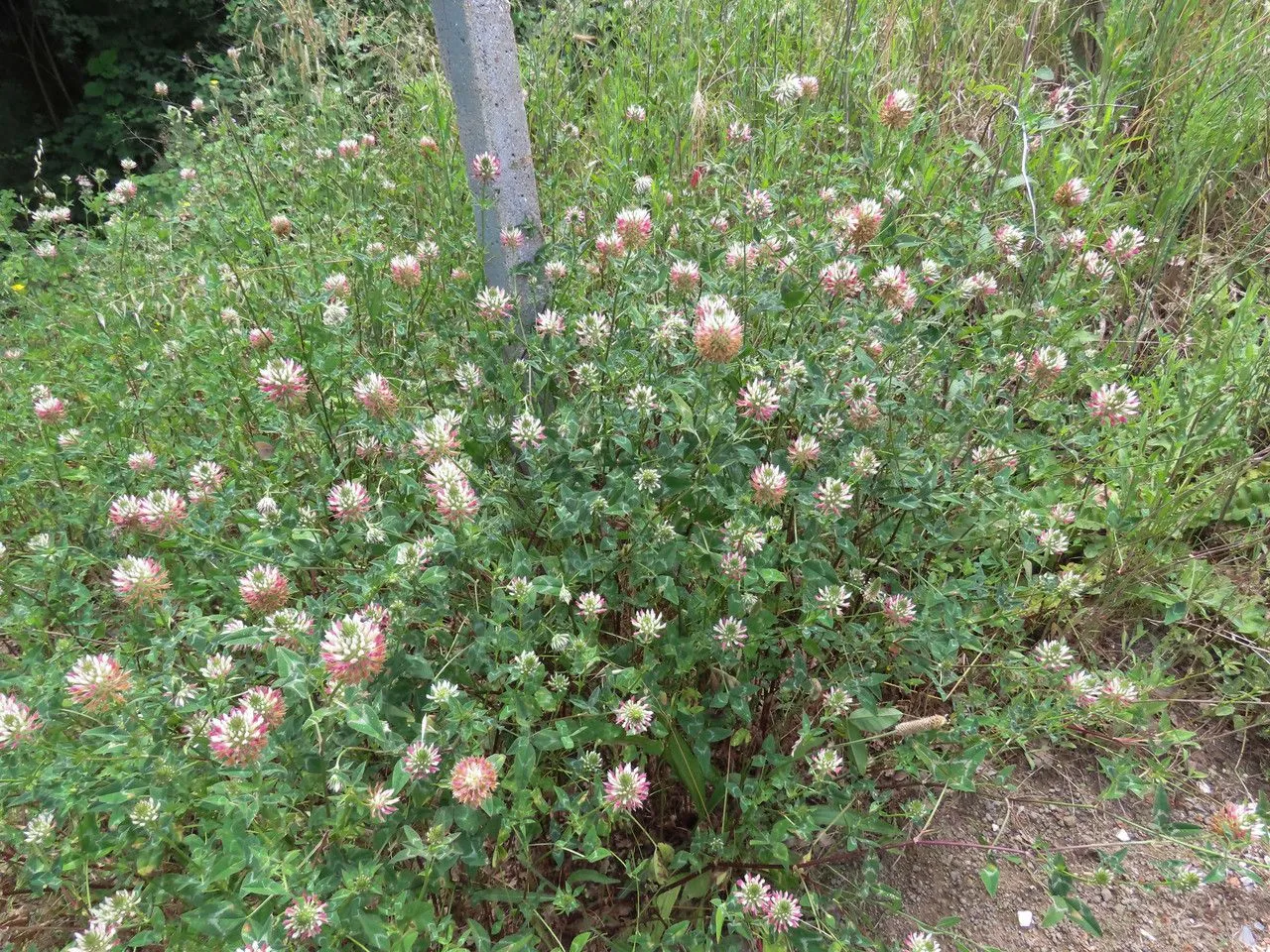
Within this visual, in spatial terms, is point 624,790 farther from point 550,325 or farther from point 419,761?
point 550,325

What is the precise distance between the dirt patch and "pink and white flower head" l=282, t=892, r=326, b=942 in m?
1.23

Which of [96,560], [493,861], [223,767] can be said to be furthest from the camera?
[96,560]

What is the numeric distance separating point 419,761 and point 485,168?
1527 millimetres

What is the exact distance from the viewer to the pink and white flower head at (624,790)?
1.45 m

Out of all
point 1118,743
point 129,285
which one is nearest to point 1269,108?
point 1118,743

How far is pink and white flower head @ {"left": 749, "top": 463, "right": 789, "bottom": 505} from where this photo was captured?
5.21 feet

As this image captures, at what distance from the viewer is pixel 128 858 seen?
1.66 m

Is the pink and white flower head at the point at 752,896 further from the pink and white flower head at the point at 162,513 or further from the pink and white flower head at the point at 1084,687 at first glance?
the pink and white flower head at the point at 162,513

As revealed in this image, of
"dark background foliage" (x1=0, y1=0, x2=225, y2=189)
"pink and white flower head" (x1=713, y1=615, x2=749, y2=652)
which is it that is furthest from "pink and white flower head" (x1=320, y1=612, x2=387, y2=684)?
"dark background foliage" (x1=0, y1=0, x2=225, y2=189)

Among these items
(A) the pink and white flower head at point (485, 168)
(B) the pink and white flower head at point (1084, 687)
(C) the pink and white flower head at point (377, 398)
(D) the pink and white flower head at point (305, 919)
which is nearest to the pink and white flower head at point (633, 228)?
(A) the pink and white flower head at point (485, 168)

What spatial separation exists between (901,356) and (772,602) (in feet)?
2.41

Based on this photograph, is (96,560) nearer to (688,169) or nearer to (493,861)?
(493,861)

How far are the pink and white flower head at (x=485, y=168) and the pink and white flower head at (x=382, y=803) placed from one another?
61.4 inches

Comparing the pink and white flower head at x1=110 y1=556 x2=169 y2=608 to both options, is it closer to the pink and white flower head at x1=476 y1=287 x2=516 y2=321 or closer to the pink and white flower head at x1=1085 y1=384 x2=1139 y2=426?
the pink and white flower head at x1=476 y1=287 x2=516 y2=321
